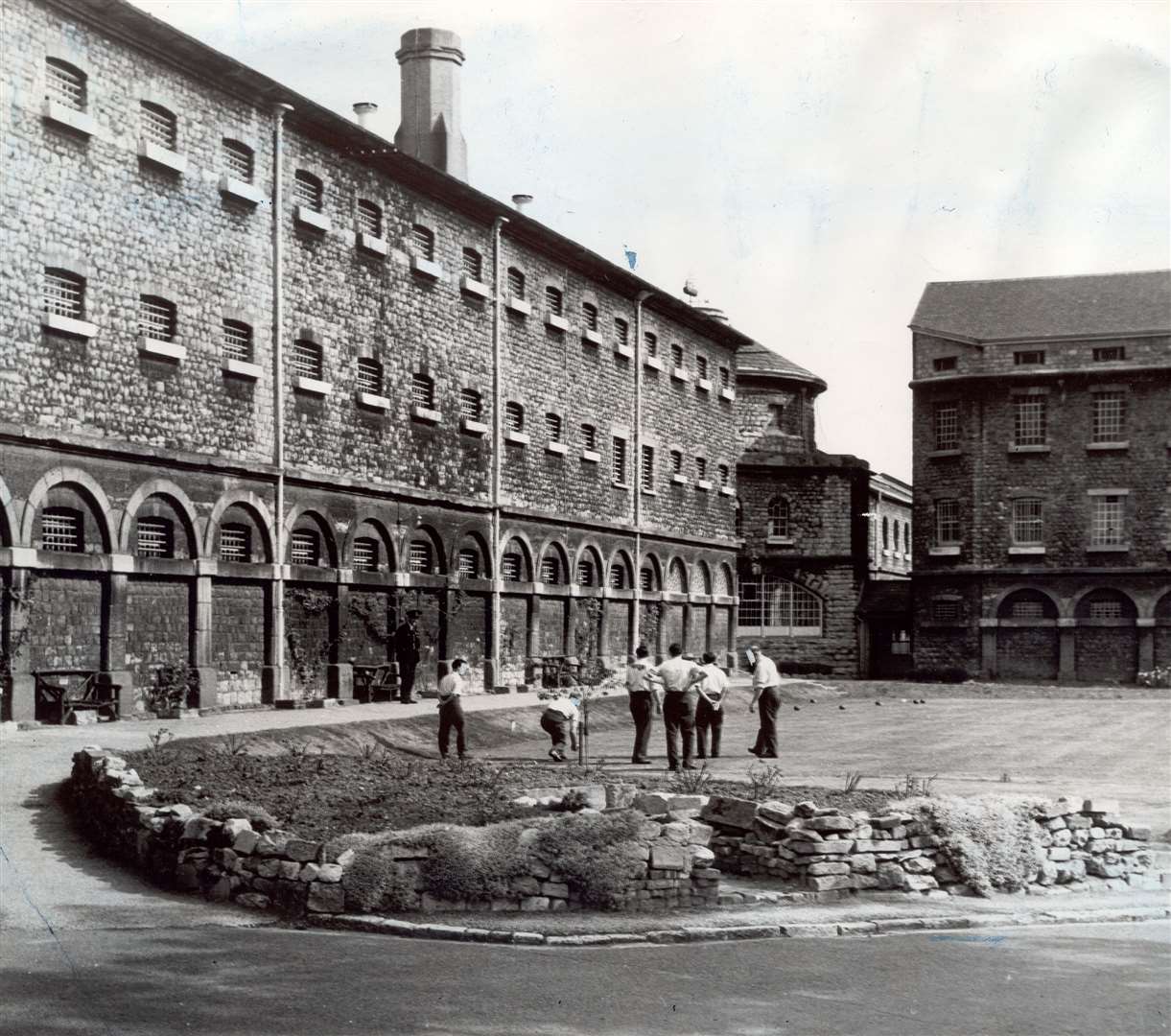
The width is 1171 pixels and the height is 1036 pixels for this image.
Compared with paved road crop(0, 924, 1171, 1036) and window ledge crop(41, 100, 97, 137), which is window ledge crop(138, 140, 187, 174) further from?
paved road crop(0, 924, 1171, 1036)

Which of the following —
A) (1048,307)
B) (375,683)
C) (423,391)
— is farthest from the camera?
(1048,307)

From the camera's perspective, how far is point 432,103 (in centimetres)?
3706

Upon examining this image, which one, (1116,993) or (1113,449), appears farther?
(1113,449)

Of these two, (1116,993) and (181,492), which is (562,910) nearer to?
(1116,993)

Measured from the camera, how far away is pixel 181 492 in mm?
24984

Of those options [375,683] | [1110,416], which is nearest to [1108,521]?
[1110,416]

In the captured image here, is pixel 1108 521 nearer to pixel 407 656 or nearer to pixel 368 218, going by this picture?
pixel 368 218

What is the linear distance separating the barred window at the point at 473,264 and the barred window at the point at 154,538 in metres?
11.5

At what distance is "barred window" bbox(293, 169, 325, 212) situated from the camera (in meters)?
28.3

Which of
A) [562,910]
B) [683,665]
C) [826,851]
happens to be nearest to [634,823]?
[562,910]

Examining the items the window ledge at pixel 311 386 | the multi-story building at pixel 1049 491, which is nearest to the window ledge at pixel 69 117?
the window ledge at pixel 311 386

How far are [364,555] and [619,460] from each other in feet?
42.9

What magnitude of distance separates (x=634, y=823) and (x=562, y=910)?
909 mm

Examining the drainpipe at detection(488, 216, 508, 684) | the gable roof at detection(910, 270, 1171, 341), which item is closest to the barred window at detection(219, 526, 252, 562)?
the drainpipe at detection(488, 216, 508, 684)
